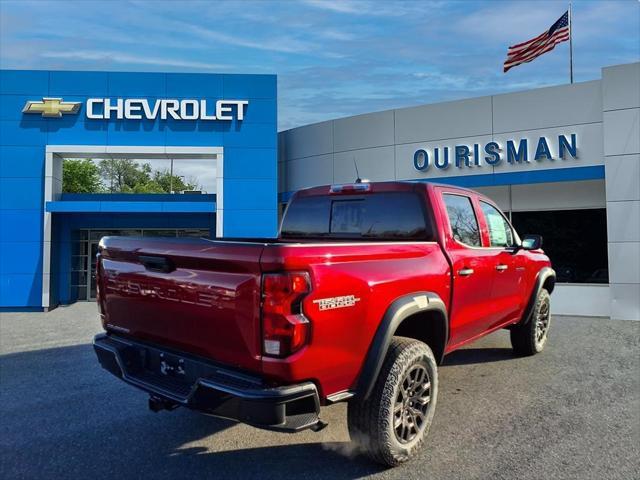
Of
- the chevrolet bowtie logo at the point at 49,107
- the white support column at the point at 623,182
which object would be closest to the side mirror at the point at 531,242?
the white support column at the point at 623,182

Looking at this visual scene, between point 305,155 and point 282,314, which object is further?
point 305,155

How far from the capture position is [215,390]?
9.23 ft

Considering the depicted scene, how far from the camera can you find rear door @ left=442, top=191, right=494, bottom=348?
13.7 feet

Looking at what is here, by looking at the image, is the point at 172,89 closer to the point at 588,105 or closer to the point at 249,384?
the point at 588,105

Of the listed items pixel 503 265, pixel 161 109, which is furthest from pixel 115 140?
pixel 503 265

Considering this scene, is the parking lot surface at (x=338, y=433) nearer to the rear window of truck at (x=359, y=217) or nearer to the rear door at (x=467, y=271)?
the rear door at (x=467, y=271)

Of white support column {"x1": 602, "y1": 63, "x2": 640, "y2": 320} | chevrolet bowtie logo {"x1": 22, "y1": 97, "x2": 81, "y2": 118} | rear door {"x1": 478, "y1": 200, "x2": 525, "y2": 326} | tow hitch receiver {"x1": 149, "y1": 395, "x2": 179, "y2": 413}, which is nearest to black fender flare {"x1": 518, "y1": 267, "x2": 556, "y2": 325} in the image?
rear door {"x1": 478, "y1": 200, "x2": 525, "y2": 326}

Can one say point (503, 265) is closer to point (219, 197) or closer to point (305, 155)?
point (219, 197)

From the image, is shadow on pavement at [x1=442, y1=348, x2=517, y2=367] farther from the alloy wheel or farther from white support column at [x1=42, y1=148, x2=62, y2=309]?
white support column at [x1=42, y1=148, x2=62, y2=309]

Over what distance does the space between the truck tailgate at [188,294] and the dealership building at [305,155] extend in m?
10.8

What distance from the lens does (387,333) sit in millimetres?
3203

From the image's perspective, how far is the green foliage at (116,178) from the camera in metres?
46.7

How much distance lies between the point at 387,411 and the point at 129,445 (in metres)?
2.12

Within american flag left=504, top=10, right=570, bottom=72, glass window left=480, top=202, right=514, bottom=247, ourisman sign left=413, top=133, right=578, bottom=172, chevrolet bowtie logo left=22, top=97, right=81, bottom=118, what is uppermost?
american flag left=504, top=10, right=570, bottom=72
